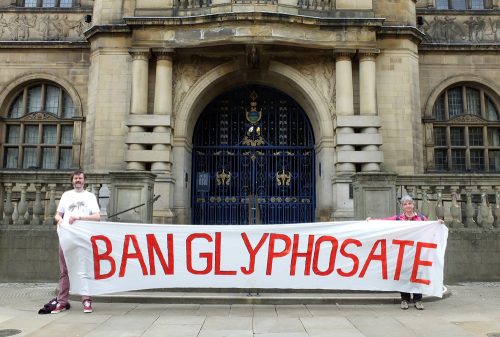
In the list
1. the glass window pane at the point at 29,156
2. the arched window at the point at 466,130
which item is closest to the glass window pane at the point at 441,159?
the arched window at the point at 466,130

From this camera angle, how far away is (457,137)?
16.8 meters

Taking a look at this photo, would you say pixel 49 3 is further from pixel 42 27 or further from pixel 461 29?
pixel 461 29

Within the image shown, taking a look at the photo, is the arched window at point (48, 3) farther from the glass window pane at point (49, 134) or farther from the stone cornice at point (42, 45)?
the glass window pane at point (49, 134)

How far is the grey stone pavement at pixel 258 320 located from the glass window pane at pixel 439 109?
366 inches

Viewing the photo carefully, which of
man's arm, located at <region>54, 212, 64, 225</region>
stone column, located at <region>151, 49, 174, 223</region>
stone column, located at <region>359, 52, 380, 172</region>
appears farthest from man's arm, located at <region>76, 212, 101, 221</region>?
stone column, located at <region>359, 52, 380, 172</region>

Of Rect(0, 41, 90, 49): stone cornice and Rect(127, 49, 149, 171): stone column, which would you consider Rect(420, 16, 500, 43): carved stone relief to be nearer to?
Rect(127, 49, 149, 171): stone column

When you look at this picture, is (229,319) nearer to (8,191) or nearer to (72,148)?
(8,191)

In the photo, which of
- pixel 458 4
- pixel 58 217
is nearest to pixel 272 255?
pixel 58 217

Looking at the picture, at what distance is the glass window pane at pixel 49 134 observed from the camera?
16.9m

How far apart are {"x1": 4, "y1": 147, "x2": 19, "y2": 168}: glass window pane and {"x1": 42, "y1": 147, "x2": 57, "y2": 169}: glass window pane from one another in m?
0.96

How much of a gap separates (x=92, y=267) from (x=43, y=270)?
4.03 meters

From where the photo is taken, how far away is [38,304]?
8250 millimetres

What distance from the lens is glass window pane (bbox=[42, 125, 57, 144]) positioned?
16891mm

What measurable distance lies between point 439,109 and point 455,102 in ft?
2.13
